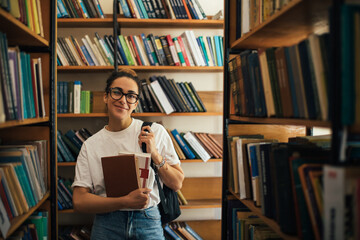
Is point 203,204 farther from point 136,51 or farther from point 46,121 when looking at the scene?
point 46,121

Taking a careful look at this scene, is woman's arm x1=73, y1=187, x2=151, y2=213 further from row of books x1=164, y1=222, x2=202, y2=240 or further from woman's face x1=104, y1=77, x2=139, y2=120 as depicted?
row of books x1=164, y1=222, x2=202, y2=240

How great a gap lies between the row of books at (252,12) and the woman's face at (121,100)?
0.64m

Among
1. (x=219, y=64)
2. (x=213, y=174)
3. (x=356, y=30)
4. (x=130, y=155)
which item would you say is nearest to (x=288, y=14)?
(x=356, y=30)

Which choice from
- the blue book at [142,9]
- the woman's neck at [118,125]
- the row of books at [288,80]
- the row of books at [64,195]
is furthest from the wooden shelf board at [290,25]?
the row of books at [64,195]

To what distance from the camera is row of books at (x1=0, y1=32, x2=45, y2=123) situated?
3.51 feet

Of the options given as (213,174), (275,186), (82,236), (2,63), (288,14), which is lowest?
Result: (82,236)

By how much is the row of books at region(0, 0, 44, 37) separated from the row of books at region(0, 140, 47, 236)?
565 millimetres

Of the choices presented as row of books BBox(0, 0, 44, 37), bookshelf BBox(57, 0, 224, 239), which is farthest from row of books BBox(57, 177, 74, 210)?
row of books BBox(0, 0, 44, 37)

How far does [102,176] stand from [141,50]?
1.40 metres

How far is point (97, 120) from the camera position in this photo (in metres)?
2.90

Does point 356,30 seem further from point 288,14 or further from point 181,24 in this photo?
point 181,24

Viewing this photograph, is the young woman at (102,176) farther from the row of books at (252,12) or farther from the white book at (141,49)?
the white book at (141,49)

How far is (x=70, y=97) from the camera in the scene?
100 inches

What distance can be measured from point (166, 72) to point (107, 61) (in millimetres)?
604
